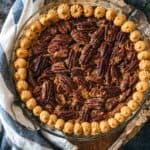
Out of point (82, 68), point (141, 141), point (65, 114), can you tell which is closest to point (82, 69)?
point (82, 68)

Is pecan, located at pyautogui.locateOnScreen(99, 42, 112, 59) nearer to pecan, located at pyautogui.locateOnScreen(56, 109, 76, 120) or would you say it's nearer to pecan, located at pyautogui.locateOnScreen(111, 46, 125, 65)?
pecan, located at pyautogui.locateOnScreen(111, 46, 125, 65)

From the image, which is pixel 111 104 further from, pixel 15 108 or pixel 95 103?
pixel 15 108

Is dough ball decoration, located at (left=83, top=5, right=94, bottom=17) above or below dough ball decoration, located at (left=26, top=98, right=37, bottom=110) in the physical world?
above

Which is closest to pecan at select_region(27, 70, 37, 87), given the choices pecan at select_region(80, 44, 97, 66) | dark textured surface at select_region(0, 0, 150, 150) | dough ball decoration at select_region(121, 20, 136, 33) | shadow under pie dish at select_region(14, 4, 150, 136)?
shadow under pie dish at select_region(14, 4, 150, 136)

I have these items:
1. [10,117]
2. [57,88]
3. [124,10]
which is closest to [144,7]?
[124,10]

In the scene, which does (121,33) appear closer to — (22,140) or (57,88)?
(57,88)

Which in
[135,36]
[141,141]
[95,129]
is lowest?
[141,141]
